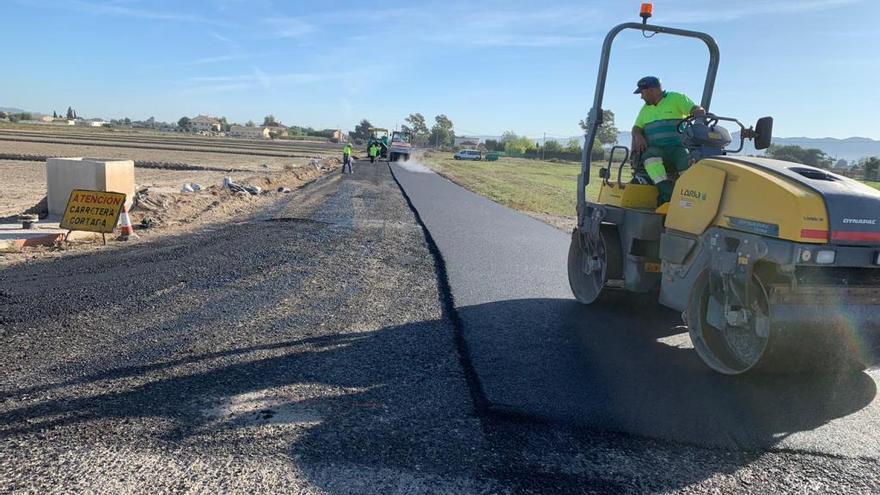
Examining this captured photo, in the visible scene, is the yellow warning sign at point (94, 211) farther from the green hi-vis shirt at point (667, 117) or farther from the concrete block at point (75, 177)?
the green hi-vis shirt at point (667, 117)

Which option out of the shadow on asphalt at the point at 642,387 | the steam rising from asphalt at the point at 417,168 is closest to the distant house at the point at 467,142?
the steam rising from asphalt at the point at 417,168

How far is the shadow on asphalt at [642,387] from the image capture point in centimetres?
396

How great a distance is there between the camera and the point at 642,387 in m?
4.54

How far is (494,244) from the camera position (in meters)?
10.7

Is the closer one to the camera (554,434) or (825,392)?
(554,434)

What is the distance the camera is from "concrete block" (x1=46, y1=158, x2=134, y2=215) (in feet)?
39.7

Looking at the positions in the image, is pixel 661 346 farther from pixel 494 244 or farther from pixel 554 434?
pixel 494 244

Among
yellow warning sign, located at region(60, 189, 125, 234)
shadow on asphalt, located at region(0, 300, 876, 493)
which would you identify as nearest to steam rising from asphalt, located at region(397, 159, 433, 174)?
yellow warning sign, located at region(60, 189, 125, 234)

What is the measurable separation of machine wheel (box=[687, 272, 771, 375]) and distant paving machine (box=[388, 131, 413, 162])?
42.7 meters

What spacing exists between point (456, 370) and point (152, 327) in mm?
2538

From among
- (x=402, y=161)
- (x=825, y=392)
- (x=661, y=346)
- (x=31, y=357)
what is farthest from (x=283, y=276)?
(x=402, y=161)

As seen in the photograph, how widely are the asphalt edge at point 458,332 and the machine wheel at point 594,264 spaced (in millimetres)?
1323

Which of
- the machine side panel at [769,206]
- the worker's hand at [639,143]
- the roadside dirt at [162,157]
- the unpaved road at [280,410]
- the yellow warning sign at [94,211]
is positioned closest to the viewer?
the unpaved road at [280,410]

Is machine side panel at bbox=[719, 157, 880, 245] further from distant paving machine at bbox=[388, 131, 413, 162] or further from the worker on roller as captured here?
distant paving machine at bbox=[388, 131, 413, 162]
